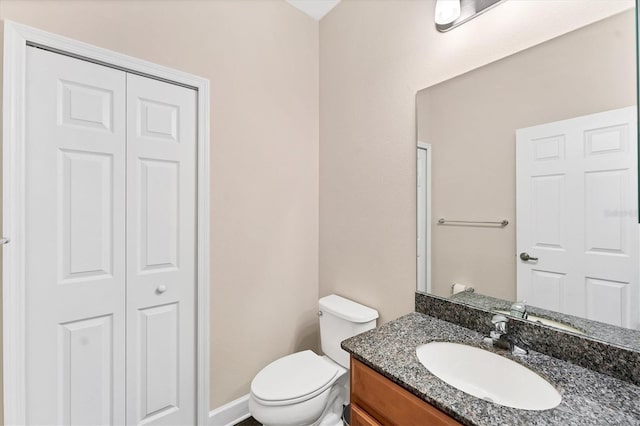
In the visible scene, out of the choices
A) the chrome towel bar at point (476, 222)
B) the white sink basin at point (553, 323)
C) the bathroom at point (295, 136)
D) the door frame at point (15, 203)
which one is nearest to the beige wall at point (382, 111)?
the bathroom at point (295, 136)

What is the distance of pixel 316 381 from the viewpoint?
1400 mm

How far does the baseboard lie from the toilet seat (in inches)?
17.3

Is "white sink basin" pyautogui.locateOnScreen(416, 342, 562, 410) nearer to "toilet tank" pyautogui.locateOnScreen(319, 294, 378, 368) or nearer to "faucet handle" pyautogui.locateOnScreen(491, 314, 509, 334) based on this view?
"faucet handle" pyautogui.locateOnScreen(491, 314, 509, 334)

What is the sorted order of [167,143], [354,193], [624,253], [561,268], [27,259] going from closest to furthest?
[624,253], [561,268], [27,259], [167,143], [354,193]

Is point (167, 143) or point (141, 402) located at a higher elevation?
point (167, 143)

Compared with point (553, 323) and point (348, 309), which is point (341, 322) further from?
point (553, 323)

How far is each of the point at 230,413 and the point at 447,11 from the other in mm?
2419

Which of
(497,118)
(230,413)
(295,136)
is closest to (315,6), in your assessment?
(295,136)

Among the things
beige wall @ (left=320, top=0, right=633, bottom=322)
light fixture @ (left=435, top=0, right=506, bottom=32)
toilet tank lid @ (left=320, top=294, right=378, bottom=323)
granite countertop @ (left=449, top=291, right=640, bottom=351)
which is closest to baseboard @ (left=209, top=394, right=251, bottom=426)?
toilet tank lid @ (left=320, top=294, right=378, bottom=323)

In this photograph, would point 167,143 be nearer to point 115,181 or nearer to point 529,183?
point 115,181

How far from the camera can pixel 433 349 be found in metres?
1.04

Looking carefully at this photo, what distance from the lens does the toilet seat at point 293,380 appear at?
1.30m

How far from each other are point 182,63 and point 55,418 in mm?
1790

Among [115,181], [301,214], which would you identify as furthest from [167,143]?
[301,214]
